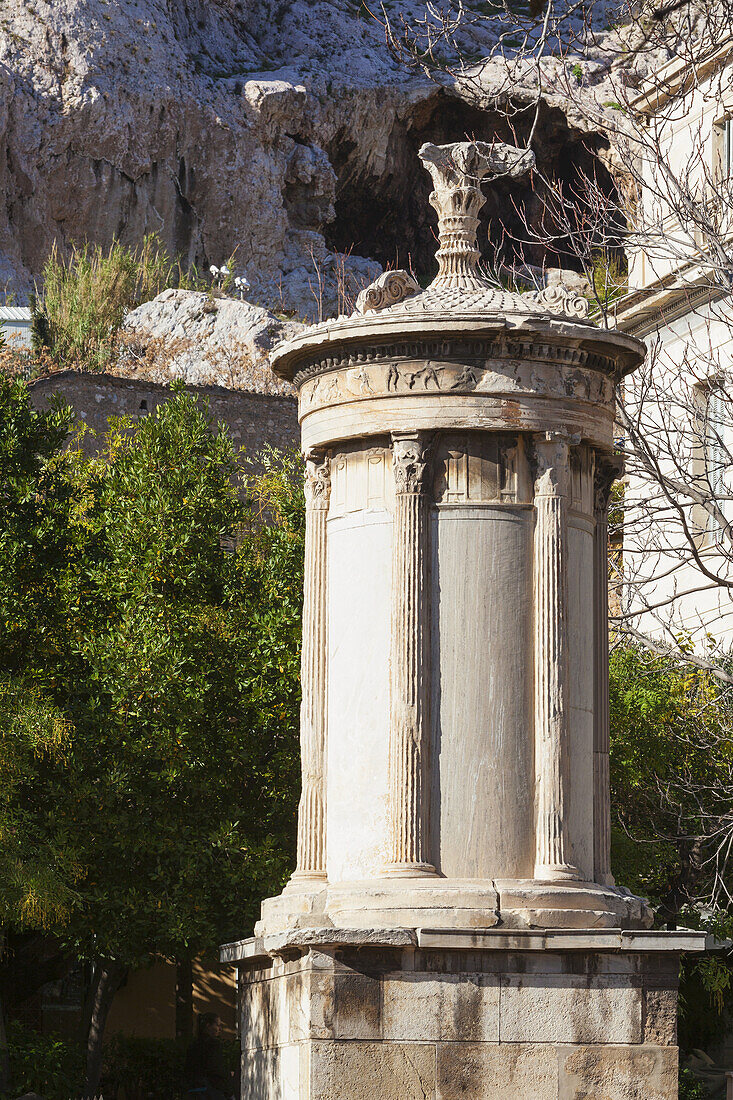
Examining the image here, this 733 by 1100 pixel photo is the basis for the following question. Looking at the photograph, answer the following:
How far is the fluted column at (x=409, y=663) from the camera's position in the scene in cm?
1032

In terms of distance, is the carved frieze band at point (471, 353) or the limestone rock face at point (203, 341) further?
the limestone rock face at point (203, 341)

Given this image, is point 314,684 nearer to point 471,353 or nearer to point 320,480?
point 320,480

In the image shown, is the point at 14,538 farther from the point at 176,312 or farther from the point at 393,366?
the point at 176,312

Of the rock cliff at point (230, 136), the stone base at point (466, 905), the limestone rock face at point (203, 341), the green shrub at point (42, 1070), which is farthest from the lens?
the rock cliff at point (230, 136)

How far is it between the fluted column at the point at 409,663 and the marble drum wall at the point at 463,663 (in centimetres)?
9

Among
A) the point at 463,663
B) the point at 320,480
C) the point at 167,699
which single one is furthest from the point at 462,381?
the point at 167,699

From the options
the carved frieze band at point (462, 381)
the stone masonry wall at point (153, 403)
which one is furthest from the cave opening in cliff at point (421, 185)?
the carved frieze band at point (462, 381)

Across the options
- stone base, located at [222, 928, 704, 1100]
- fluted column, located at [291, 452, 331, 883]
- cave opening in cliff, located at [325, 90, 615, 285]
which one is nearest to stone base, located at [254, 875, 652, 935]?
stone base, located at [222, 928, 704, 1100]

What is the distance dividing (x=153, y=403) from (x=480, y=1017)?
2292 cm

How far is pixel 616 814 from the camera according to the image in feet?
62.3

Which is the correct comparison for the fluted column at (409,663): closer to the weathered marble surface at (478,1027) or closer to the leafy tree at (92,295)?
the weathered marble surface at (478,1027)

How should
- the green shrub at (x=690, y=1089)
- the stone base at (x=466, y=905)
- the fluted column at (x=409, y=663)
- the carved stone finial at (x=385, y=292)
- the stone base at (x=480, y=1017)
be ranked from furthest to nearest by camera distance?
1. the green shrub at (x=690, y=1089)
2. the carved stone finial at (x=385, y=292)
3. the fluted column at (x=409, y=663)
4. the stone base at (x=466, y=905)
5. the stone base at (x=480, y=1017)

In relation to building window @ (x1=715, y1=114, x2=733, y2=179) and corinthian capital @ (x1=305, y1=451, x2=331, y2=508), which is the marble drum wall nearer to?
corinthian capital @ (x1=305, y1=451, x2=331, y2=508)

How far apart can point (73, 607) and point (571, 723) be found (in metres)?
8.20
